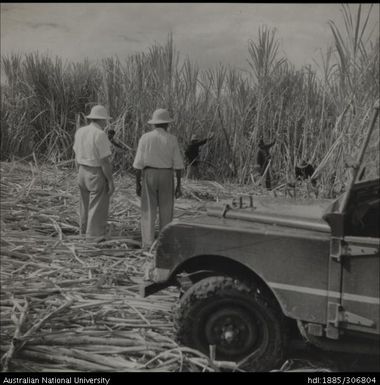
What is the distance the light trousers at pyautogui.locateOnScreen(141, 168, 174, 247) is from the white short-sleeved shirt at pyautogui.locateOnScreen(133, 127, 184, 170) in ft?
0.27

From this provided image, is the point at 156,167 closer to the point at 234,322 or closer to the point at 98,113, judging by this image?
the point at 98,113

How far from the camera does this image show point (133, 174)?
37.7 feet

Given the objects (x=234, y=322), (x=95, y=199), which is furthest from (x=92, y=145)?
→ (x=234, y=322)

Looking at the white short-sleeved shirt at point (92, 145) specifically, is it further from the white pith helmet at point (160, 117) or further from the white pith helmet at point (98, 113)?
the white pith helmet at point (160, 117)

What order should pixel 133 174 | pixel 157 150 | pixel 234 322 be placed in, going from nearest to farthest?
pixel 234 322 → pixel 157 150 → pixel 133 174

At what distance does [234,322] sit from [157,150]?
3256 millimetres

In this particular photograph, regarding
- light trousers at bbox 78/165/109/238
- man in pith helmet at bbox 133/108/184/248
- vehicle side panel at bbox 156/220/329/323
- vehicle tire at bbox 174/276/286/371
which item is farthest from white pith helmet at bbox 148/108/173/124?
vehicle tire at bbox 174/276/286/371

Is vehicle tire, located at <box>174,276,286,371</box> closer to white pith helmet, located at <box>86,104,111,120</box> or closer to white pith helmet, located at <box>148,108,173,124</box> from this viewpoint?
white pith helmet, located at <box>148,108,173,124</box>

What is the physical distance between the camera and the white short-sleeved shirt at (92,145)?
6441 mm

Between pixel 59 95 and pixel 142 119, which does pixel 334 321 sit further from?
pixel 59 95

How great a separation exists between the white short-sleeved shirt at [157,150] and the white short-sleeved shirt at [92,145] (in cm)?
40

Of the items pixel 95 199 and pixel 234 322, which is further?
pixel 95 199

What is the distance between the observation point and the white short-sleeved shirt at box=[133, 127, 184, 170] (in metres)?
6.32

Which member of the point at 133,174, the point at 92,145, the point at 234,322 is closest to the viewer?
the point at 234,322
